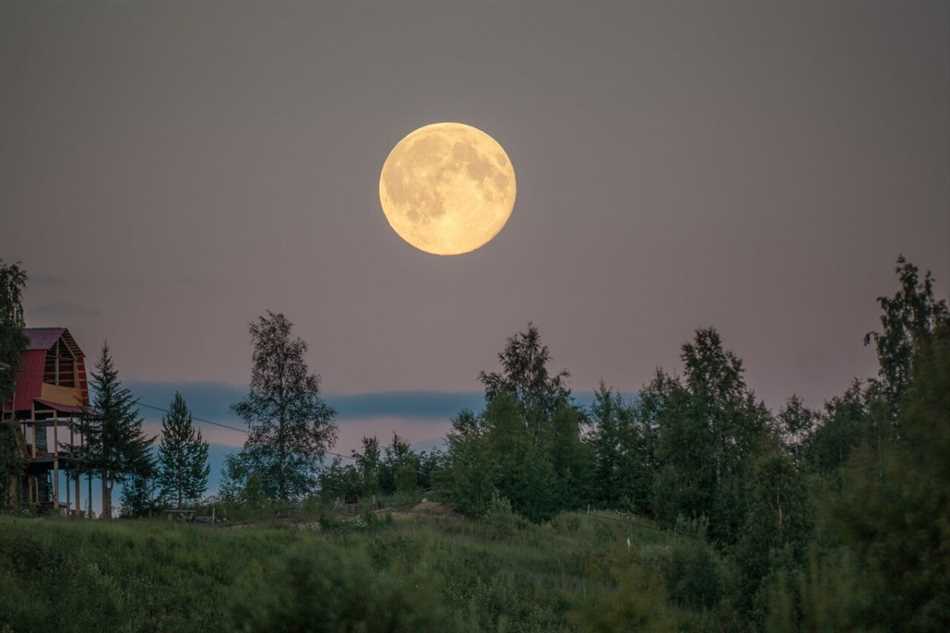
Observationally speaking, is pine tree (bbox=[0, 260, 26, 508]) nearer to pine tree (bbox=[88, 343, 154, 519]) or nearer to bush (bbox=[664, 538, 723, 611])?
pine tree (bbox=[88, 343, 154, 519])

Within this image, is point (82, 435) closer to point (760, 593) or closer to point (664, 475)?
point (664, 475)

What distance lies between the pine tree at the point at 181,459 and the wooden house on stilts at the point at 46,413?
15.6 ft

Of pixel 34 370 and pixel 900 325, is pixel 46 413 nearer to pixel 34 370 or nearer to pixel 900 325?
pixel 34 370

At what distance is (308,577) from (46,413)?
41712 mm

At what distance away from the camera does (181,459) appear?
200 ft

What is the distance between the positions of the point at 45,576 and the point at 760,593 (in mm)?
22724

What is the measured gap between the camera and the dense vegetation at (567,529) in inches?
1012

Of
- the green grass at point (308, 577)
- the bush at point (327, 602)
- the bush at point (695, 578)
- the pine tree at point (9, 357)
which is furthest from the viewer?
the pine tree at point (9, 357)

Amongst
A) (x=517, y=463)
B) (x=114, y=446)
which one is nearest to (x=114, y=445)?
(x=114, y=446)

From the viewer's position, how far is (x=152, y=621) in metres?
32.5

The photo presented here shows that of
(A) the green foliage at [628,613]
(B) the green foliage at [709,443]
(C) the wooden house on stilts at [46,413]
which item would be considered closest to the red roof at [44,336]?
(C) the wooden house on stilts at [46,413]

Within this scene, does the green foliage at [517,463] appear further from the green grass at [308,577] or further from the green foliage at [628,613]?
the green foliage at [628,613]

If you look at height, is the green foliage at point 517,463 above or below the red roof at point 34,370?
below

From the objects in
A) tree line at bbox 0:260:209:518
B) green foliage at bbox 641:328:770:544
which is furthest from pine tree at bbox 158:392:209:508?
green foliage at bbox 641:328:770:544
